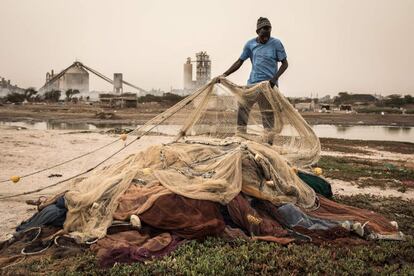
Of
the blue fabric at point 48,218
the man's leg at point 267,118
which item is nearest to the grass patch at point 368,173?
the man's leg at point 267,118

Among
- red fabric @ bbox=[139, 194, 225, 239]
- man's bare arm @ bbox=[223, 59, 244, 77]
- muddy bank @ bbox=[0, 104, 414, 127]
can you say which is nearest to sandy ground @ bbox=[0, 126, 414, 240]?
red fabric @ bbox=[139, 194, 225, 239]

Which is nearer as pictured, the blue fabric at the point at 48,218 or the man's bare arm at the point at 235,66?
the blue fabric at the point at 48,218

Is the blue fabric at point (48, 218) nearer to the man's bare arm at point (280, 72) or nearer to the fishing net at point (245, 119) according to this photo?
the fishing net at point (245, 119)

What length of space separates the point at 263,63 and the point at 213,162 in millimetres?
2364

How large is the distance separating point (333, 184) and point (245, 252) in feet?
14.1

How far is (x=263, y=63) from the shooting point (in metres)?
6.23

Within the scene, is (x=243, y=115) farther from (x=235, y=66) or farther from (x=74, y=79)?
(x=74, y=79)

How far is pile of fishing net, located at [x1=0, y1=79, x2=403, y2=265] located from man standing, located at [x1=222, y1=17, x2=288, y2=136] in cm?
92

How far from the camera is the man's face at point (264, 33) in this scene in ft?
19.8

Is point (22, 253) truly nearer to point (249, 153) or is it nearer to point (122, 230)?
point (122, 230)

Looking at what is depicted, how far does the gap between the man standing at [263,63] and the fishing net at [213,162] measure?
0.02 meters

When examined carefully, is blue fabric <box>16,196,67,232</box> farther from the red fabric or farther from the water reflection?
the water reflection

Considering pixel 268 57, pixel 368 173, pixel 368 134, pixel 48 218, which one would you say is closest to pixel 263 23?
pixel 268 57

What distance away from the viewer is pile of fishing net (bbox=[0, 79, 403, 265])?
3.61 meters
